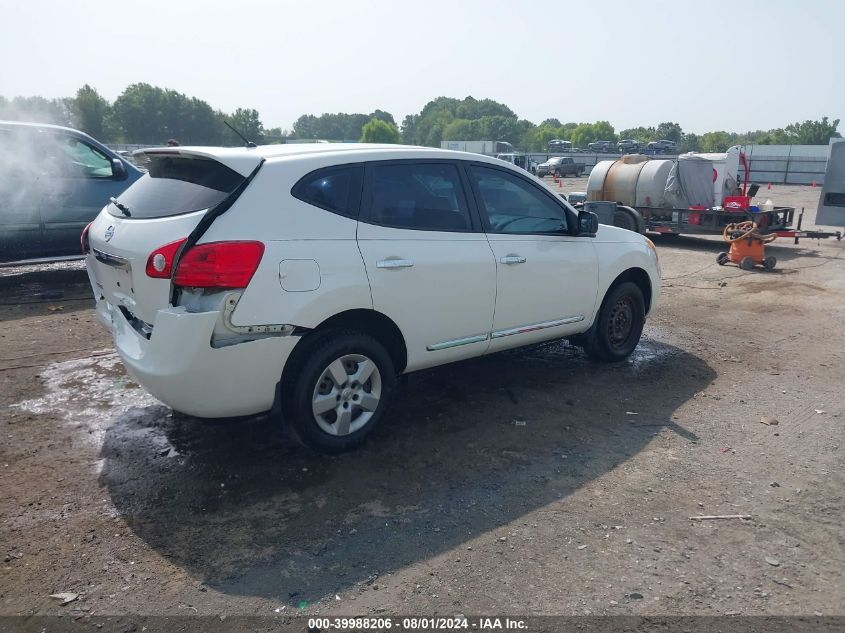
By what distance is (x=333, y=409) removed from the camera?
405cm

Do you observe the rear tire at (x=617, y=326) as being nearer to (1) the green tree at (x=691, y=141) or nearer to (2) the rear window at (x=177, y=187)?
(2) the rear window at (x=177, y=187)

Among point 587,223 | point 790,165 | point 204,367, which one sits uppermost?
point 790,165

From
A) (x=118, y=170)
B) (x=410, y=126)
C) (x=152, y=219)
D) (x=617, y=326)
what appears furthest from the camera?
(x=410, y=126)

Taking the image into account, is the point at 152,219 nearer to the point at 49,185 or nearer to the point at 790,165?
the point at 49,185

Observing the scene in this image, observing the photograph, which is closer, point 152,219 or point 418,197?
point 152,219

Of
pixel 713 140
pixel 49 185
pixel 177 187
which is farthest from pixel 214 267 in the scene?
pixel 713 140

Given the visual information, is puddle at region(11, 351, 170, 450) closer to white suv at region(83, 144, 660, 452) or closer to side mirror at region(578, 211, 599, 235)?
white suv at region(83, 144, 660, 452)

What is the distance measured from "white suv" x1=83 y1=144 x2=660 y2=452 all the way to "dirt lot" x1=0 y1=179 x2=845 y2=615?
508 millimetres

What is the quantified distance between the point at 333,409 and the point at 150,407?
1.73 metres

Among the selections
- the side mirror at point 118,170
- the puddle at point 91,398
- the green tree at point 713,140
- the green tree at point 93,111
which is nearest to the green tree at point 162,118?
the green tree at point 93,111

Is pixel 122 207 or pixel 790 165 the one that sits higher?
pixel 790 165

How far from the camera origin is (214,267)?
3486 millimetres

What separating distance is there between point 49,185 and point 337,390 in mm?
6466

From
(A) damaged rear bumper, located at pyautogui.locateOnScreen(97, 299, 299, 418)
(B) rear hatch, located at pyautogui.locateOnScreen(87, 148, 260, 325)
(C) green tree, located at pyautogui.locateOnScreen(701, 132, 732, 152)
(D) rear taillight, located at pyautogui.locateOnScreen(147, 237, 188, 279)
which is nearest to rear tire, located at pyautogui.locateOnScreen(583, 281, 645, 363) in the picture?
(A) damaged rear bumper, located at pyautogui.locateOnScreen(97, 299, 299, 418)
